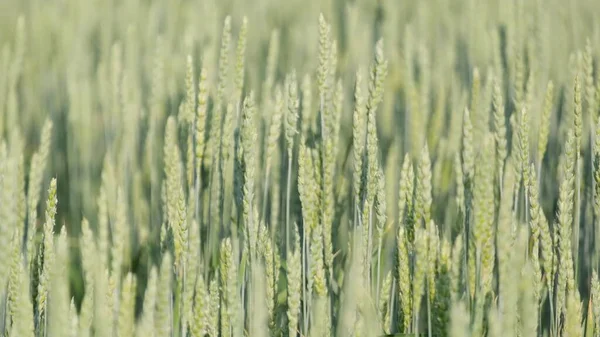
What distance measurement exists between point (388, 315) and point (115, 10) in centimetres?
186

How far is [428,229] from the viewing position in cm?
86

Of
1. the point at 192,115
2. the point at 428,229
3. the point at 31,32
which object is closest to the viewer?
the point at 428,229

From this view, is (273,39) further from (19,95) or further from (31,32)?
(31,32)

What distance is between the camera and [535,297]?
2.93 feet

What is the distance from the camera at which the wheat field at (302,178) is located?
0.80 meters

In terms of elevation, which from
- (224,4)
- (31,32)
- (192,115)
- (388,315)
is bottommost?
(388,315)

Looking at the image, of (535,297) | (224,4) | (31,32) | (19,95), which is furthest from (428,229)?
(224,4)

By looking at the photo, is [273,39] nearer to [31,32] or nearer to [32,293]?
[32,293]

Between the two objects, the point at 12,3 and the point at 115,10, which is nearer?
the point at 115,10

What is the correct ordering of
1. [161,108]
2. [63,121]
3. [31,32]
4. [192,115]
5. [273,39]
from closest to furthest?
[192,115] → [273,39] → [161,108] → [63,121] → [31,32]

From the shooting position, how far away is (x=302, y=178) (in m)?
0.91

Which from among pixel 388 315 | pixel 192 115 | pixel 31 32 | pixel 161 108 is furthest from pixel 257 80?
pixel 388 315

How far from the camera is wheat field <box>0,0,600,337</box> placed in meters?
0.80

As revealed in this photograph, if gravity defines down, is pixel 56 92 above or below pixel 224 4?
below
